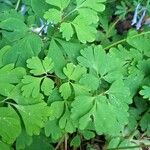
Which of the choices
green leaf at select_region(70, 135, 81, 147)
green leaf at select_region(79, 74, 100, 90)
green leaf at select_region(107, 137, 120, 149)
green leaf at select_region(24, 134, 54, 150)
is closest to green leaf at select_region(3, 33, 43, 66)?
green leaf at select_region(79, 74, 100, 90)

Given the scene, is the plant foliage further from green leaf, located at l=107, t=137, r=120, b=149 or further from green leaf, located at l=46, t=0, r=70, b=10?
green leaf, located at l=107, t=137, r=120, b=149

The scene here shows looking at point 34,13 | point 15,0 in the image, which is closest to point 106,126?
point 34,13

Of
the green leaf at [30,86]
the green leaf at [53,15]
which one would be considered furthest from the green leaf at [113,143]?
the green leaf at [53,15]

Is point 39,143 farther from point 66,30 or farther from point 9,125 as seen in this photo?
point 66,30

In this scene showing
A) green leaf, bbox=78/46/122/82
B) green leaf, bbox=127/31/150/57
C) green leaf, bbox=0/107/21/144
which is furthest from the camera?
green leaf, bbox=127/31/150/57

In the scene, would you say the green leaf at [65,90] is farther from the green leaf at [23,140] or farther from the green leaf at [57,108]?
the green leaf at [23,140]

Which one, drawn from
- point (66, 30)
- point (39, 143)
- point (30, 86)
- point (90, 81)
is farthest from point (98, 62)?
point (39, 143)
